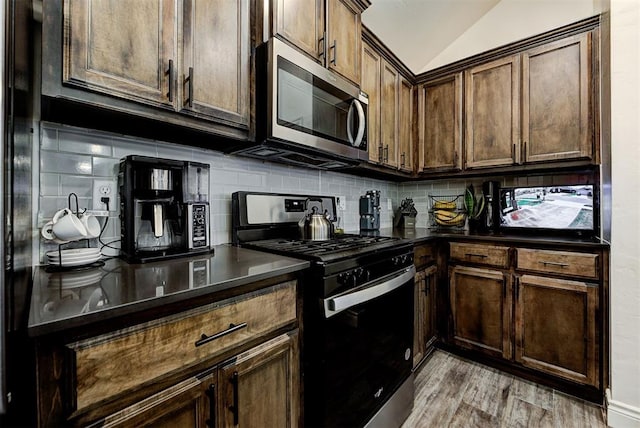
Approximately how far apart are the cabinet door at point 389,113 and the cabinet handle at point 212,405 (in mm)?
1915

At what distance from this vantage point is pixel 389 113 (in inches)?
94.6

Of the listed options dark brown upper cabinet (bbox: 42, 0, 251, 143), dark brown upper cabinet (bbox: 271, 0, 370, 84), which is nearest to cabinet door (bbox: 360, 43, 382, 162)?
dark brown upper cabinet (bbox: 271, 0, 370, 84)

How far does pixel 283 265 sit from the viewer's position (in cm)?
108

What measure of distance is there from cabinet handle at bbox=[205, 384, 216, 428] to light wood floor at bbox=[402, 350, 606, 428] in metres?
1.24

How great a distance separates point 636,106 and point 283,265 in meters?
2.06

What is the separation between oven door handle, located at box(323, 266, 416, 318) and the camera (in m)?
1.13

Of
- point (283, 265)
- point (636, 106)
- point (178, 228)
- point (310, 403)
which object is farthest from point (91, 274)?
point (636, 106)

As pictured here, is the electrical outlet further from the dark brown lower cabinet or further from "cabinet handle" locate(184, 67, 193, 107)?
the dark brown lower cabinet

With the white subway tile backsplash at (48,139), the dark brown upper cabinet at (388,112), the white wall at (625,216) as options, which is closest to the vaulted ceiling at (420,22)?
the dark brown upper cabinet at (388,112)

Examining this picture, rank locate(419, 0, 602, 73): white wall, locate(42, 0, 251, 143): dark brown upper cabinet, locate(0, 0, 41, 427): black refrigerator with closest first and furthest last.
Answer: locate(0, 0, 41, 427): black refrigerator < locate(42, 0, 251, 143): dark brown upper cabinet < locate(419, 0, 602, 73): white wall

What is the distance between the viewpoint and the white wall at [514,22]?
7.91ft

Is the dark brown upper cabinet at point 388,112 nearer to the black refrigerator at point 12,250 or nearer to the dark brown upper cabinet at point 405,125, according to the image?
the dark brown upper cabinet at point 405,125

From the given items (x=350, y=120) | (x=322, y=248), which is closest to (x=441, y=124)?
(x=350, y=120)

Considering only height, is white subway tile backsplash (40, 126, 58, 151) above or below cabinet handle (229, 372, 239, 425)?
above
